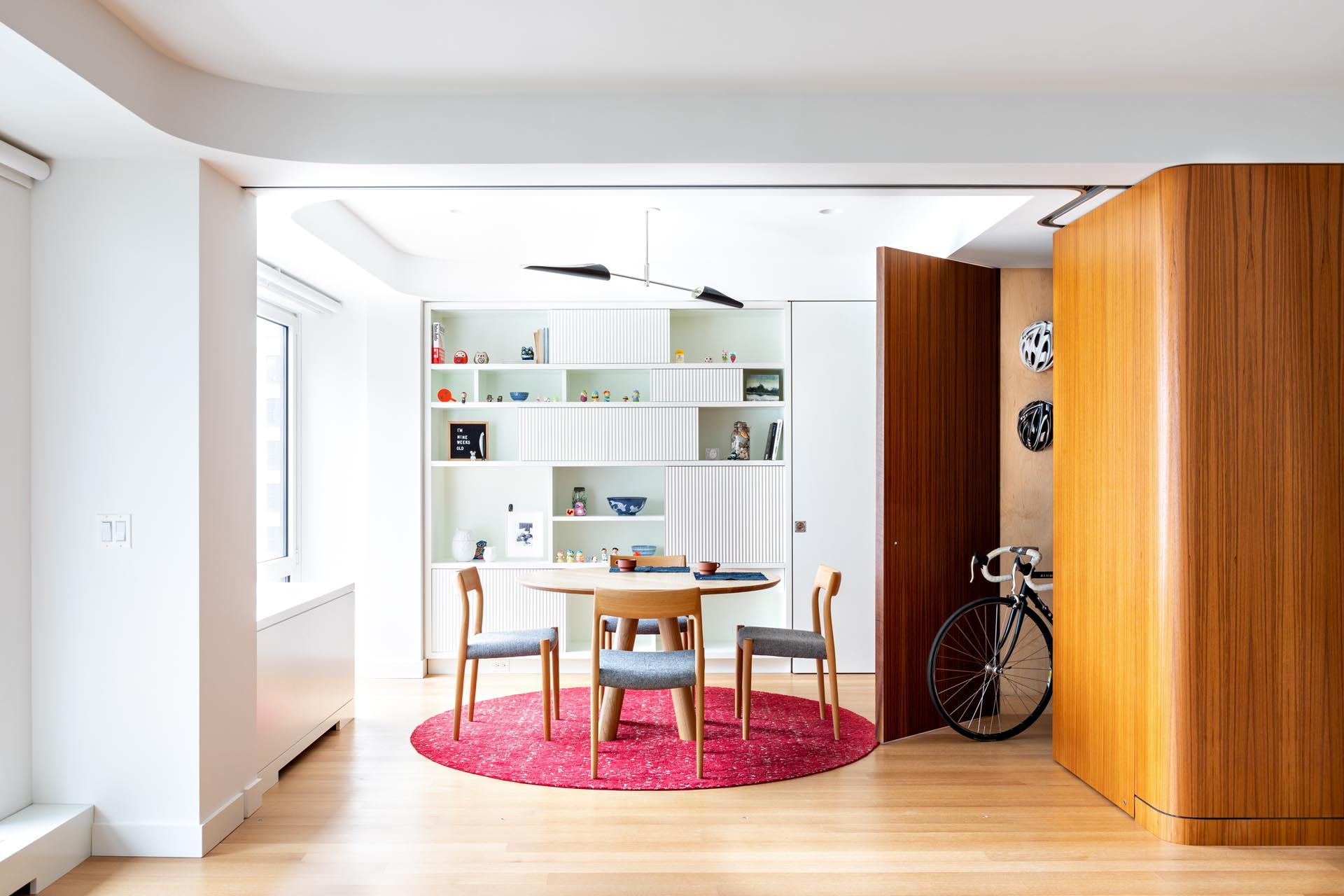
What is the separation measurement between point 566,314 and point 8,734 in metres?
3.74

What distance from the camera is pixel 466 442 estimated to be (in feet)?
19.5

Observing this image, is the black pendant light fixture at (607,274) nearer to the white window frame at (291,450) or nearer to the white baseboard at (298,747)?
the white window frame at (291,450)

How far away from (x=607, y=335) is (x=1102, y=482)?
3.27 meters

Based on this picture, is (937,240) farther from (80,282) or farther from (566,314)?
(80,282)

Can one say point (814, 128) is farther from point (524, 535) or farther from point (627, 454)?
point (524, 535)

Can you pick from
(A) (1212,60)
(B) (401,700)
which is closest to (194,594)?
(B) (401,700)

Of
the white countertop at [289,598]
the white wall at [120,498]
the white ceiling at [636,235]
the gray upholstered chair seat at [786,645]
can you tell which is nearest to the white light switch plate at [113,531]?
the white wall at [120,498]

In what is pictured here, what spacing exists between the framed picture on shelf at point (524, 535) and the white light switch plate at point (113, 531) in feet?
10.1

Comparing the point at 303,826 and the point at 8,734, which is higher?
the point at 8,734

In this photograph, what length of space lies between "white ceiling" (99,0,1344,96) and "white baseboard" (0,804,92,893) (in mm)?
2544

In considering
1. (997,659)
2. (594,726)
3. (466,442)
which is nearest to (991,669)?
(997,659)

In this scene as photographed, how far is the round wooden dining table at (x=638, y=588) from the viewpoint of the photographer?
4.19 meters

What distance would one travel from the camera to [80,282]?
3.06 m

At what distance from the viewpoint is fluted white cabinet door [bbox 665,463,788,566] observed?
229 inches
